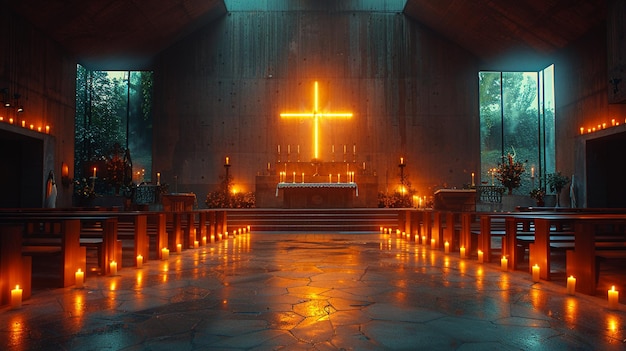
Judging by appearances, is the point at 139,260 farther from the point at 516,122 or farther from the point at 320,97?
the point at 516,122

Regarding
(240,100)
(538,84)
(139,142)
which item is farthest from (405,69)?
(139,142)

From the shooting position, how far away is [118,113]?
17328mm

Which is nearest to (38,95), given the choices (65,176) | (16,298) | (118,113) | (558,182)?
(65,176)

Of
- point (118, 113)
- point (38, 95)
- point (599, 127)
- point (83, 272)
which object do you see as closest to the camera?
point (83, 272)

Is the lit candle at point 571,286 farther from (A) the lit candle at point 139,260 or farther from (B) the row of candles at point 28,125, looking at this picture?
(B) the row of candles at point 28,125

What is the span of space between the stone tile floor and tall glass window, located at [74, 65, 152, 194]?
12.9 m

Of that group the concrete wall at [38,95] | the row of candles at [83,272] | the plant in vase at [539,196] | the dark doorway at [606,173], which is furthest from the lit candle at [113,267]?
the dark doorway at [606,173]

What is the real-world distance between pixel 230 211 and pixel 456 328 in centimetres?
1036

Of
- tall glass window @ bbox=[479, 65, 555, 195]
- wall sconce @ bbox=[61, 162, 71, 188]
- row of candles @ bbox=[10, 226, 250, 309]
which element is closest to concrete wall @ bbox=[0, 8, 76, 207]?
wall sconce @ bbox=[61, 162, 71, 188]

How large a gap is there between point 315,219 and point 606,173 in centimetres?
804

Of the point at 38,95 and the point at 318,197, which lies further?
the point at 318,197

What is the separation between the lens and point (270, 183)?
1443 centimetres

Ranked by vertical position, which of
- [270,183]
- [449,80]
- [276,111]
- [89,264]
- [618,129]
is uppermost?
[449,80]

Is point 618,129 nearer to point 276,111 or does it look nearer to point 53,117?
point 276,111
